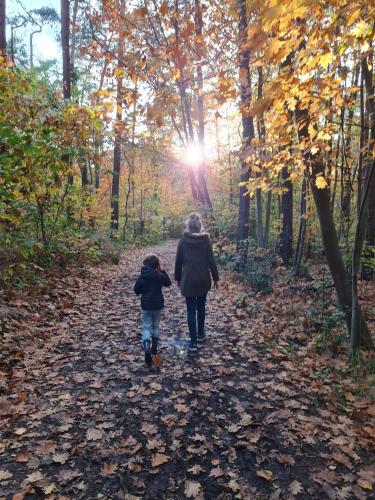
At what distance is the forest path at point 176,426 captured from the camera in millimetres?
3273

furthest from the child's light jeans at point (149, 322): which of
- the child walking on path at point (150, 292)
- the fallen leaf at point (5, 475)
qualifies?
the fallen leaf at point (5, 475)

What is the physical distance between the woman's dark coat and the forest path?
1130 millimetres

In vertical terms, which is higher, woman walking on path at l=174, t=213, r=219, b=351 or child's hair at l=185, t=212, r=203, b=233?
child's hair at l=185, t=212, r=203, b=233

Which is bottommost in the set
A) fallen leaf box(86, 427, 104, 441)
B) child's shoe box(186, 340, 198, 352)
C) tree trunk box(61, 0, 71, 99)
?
fallen leaf box(86, 427, 104, 441)

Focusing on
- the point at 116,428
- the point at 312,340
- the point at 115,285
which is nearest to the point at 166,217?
the point at 115,285

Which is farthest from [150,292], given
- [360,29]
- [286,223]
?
[286,223]

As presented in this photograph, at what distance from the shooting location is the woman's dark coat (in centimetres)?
616

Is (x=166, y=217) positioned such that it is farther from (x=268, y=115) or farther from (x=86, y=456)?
(x=86, y=456)

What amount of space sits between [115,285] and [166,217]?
884 inches

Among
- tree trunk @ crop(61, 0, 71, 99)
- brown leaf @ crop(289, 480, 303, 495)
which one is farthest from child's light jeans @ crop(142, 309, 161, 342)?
tree trunk @ crop(61, 0, 71, 99)

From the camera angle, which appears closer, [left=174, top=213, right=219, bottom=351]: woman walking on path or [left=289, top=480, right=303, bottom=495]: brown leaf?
[left=289, top=480, right=303, bottom=495]: brown leaf

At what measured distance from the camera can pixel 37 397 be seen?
15.3 feet

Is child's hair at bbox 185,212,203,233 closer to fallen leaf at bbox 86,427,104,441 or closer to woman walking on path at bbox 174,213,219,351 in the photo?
woman walking on path at bbox 174,213,219,351

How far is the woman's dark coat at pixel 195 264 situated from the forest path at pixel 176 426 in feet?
3.71
